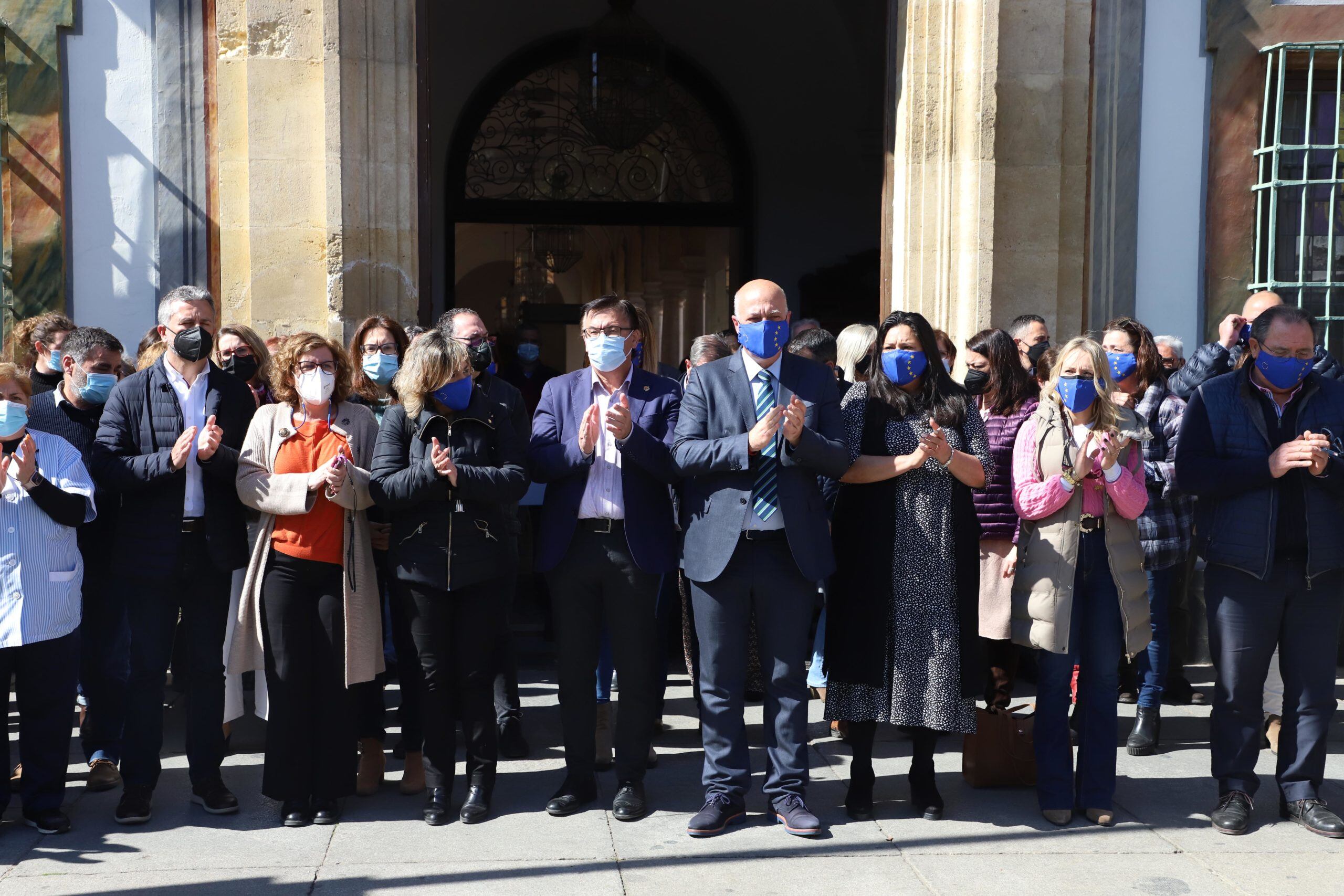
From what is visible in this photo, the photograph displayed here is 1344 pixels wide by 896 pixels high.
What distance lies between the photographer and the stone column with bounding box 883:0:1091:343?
7238 millimetres

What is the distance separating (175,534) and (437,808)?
4.33 ft

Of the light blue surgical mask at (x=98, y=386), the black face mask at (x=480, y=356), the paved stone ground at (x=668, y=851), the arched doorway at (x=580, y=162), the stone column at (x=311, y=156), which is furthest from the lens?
the arched doorway at (x=580, y=162)

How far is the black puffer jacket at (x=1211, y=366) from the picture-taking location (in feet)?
18.3

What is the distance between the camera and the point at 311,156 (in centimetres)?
693

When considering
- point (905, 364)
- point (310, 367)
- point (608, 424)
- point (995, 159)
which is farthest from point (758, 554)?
point (995, 159)

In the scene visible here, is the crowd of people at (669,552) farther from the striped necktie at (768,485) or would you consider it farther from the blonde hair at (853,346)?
the blonde hair at (853,346)

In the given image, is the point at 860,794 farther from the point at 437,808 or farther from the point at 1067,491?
the point at 437,808

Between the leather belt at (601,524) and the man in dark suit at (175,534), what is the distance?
1.22 meters

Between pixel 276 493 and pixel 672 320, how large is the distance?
12322 mm

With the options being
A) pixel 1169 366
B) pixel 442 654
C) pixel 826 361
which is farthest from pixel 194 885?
pixel 1169 366

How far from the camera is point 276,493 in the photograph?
456cm

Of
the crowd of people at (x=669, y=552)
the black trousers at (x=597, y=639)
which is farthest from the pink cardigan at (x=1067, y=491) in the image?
the black trousers at (x=597, y=639)

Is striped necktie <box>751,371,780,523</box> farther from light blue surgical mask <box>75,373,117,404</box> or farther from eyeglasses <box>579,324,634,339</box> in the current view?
light blue surgical mask <box>75,373,117,404</box>

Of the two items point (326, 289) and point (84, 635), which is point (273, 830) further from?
point (326, 289)
